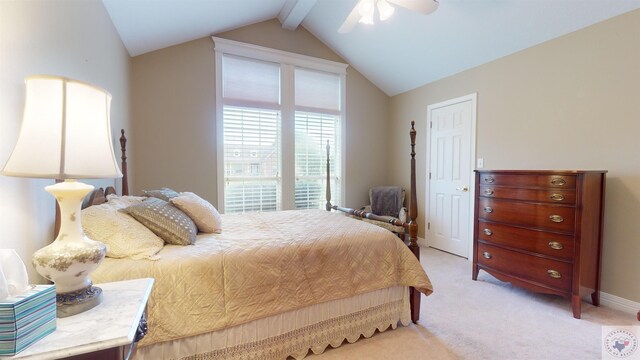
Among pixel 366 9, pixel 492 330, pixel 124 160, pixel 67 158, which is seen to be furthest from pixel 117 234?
pixel 492 330

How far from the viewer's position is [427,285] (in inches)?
73.4

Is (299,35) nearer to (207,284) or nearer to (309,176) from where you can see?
(309,176)

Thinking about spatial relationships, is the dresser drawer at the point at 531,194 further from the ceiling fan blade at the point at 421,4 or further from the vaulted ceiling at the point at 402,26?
the ceiling fan blade at the point at 421,4

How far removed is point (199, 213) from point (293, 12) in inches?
113

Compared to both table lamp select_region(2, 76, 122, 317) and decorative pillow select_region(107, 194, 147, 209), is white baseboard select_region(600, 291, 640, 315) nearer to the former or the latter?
table lamp select_region(2, 76, 122, 317)

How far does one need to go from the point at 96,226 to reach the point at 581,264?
3332 mm

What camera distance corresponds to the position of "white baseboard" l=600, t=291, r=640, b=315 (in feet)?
7.22

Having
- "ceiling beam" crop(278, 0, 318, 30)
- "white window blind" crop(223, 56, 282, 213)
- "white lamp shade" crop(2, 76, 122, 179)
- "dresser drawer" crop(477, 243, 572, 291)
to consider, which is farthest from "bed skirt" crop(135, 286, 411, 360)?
"ceiling beam" crop(278, 0, 318, 30)

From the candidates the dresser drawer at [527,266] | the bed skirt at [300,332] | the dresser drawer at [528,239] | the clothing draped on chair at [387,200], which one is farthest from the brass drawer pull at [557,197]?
the clothing draped on chair at [387,200]

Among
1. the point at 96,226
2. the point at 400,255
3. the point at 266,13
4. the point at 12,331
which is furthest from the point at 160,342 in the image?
the point at 266,13

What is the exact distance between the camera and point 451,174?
147 inches

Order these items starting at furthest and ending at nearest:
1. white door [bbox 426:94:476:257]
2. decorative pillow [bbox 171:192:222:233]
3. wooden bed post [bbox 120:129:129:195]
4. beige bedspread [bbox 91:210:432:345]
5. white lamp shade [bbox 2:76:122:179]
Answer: white door [bbox 426:94:476:257], wooden bed post [bbox 120:129:129:195], decorative pillow [bbox 171:192:222:233], beige bedspread [bbox 91:210:432:345], white lamp shade [bbox 2:76:122:179]

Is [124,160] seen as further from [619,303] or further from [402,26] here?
[619,303]

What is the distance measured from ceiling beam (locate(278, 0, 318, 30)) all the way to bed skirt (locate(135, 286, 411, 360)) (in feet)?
10.8
